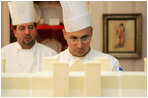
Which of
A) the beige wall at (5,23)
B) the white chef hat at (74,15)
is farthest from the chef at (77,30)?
the beige wall at (5,23)

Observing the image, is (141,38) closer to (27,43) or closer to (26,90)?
(27,43)

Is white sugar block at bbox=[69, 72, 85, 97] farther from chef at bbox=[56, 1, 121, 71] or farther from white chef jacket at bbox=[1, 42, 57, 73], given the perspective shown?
white chef jacket at bbox=[1, 42, 57, 73]

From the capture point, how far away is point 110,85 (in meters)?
0.41

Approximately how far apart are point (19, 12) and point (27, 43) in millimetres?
126

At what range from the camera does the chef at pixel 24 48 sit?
2.98 ft

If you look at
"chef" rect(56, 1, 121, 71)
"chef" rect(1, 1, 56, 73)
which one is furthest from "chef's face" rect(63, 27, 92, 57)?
"chef" rect(1, 1, 56, 73)

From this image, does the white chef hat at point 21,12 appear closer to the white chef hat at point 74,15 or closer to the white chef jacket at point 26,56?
the white chef jacket at point 26,56

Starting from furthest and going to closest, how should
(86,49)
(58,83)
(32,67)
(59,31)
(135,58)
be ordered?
(135,58) < (59,31) < (32,67) < (86,49) < (58,83)

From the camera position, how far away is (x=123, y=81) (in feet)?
1.34

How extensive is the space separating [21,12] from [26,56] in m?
0.17

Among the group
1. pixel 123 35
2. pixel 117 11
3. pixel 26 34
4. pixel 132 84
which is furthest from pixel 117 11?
pixel 132 84

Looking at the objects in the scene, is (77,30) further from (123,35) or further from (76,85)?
(123,35)

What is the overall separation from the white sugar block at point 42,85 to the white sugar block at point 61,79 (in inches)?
0.6

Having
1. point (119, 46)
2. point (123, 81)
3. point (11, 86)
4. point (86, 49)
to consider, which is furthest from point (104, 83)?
point (119, 46)
